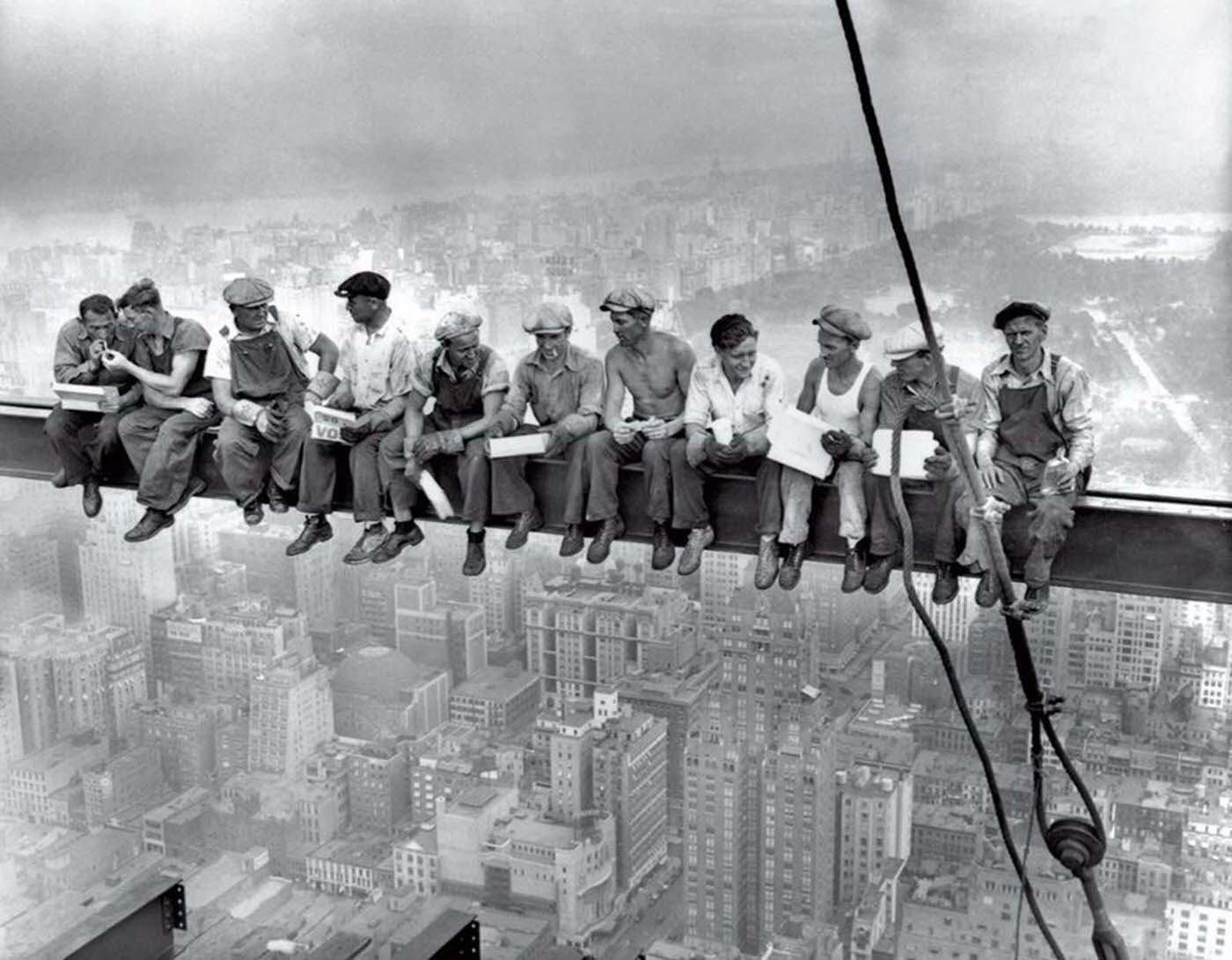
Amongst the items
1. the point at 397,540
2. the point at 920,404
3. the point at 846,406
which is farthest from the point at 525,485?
the point at 920,404

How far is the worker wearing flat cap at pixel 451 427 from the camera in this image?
25.1 ft

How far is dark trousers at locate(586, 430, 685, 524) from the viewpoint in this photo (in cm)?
735

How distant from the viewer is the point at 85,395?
8.55 metres

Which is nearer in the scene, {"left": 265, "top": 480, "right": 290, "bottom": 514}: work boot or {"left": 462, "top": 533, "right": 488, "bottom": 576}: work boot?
{"left": 462, "top": 533, "right": 488, "bottom": 576}: work boot

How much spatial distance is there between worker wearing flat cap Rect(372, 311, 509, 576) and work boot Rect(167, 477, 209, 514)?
1.45 meters

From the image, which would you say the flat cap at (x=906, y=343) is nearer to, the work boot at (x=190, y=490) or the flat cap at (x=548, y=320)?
the flat cap at (x=548, y=320)

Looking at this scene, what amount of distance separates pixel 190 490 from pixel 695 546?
3242 mm

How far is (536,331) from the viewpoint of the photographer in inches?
298

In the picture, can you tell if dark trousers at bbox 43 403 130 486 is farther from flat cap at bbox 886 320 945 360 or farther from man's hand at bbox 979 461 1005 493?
man's hand at bbox 979 461 1005 493

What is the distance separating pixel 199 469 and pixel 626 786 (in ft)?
35.2

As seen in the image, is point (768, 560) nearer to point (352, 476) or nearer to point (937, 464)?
point (937, 464)

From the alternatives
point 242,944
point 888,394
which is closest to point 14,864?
point 242,944

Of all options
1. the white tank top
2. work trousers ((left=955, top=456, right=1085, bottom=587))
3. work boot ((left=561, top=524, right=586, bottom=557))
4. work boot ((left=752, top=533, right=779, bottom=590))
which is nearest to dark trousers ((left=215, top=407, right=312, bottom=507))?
work boot ((left=561, top=524, right=586, bottom=557))

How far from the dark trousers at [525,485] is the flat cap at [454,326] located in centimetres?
61
